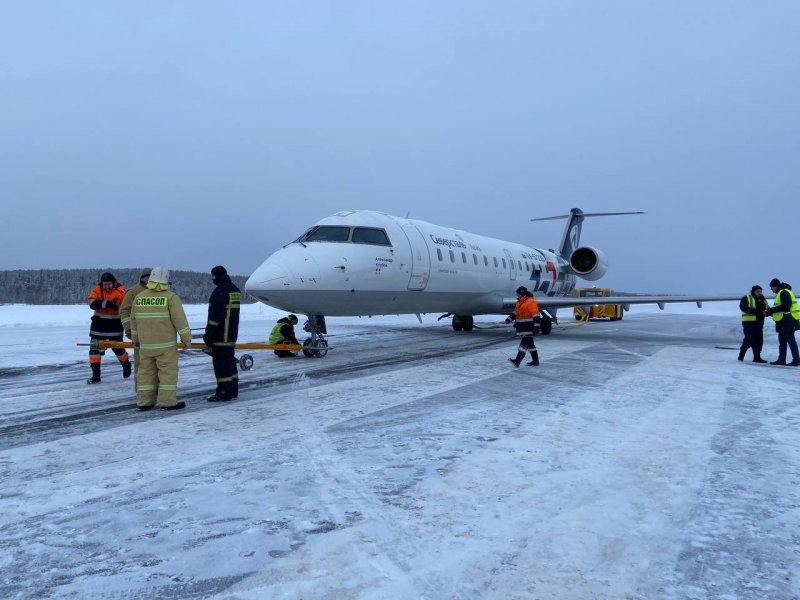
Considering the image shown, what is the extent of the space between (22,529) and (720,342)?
16369mm

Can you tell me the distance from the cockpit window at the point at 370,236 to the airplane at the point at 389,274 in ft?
0.08

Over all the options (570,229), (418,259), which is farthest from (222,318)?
(570,229)

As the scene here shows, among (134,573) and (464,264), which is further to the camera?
(464,264)

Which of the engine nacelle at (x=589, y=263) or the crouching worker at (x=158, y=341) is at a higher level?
the engine nacelle at (x=589, y=263)

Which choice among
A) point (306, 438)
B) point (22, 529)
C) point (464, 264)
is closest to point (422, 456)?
point (306, 438)

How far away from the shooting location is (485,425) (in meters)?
5.18

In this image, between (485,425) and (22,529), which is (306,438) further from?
(22,529)

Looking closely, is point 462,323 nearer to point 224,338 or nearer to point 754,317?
point 754,317

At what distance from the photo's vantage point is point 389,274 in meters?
11.9

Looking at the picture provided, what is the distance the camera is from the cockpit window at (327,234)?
36.7ft

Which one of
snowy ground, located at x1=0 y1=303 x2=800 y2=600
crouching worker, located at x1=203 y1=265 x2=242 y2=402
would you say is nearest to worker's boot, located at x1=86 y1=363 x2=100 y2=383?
snowy ground, located at x1=0 y1=303 x2=800 y2=600

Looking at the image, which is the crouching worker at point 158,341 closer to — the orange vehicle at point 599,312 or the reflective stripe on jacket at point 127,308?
the reflective stripe on jacket at point 127,308

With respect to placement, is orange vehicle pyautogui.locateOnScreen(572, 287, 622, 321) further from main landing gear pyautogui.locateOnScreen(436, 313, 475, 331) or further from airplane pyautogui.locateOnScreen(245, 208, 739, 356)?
main landing gear pyautogui.locateOnScreen(436, 313, 475, 331)

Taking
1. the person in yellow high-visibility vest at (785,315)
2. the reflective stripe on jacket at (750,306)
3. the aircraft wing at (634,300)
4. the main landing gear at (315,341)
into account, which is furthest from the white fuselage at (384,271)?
the person in yellow high-visibility vest at (785,315)
